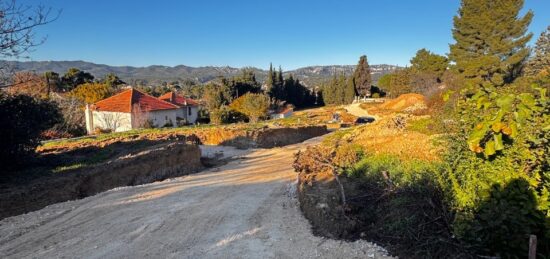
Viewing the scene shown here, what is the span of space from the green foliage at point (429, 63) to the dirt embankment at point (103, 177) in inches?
2245

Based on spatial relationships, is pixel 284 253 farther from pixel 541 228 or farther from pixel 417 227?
pixel 541 228

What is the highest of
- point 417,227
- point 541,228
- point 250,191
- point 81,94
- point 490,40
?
point 490,40

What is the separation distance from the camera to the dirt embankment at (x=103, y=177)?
Result: 31.8 feet

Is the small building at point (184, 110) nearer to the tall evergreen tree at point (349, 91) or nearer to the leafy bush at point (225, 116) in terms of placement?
the leafy bush at point (225, 116)

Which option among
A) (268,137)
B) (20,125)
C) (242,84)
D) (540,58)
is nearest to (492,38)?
(540,58)

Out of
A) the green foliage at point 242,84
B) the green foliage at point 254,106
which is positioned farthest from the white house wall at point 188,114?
the green foliage at point 242,84

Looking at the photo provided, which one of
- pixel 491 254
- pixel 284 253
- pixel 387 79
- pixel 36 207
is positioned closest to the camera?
pixel 491 254

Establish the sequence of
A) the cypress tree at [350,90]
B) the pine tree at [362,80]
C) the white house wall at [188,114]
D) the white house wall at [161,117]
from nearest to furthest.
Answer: the white house wall at [161,117]
the white house wall at [188,114]
the pine tree at [362,80]
the cypress tree at [350,90]

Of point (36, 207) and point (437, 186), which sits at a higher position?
point (437, 186)

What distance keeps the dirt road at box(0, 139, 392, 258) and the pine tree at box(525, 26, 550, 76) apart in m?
39.6

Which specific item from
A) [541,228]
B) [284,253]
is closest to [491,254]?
[541,228]

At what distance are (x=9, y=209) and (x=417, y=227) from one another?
10022 mm

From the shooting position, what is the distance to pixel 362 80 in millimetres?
78625

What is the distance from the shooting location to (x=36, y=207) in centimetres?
988
